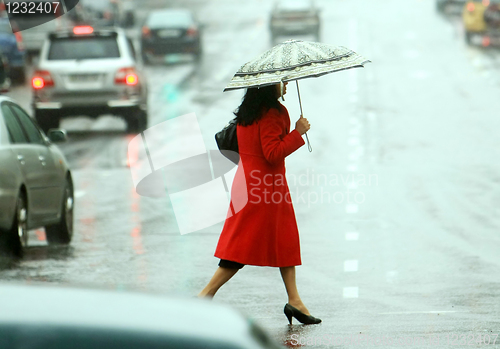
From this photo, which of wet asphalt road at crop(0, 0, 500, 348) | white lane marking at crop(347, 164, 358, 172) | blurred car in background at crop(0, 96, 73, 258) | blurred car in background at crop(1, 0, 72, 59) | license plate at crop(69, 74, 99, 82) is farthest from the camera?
blurred car in background at crop(1, 0, 72, 59)

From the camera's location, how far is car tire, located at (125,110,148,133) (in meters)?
19.9

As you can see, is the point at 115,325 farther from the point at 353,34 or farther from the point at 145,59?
the point at 353,34

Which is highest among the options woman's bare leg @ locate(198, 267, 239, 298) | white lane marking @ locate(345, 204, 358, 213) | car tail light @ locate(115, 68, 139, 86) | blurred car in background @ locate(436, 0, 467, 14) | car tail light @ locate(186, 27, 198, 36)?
woman's bare leg @ locate(198, 267, 239, 298)

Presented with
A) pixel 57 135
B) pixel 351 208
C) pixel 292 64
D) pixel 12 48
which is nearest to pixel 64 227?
pixel 57 135

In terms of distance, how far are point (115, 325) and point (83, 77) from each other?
1689cm

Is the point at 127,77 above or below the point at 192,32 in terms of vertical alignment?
above

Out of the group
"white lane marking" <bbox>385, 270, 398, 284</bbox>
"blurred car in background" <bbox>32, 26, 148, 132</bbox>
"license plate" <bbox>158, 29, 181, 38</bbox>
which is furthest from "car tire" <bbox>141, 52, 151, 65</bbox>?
"white lane marking" <bbox>385, 270, 398, 284</bbox>

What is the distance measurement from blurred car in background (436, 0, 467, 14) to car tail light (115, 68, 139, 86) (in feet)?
97.1

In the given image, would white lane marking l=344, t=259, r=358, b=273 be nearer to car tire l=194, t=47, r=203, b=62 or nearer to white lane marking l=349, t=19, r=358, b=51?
white lane marking l=349, t=19, r=358, b=51

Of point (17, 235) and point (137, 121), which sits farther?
point (137, 121)

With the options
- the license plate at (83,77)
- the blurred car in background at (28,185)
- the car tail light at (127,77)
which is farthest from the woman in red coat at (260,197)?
the car tail light at (127,77)

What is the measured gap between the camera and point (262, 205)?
6.41 meters

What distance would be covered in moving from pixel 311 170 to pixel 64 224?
588 centimetres

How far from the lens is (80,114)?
19.4 m
